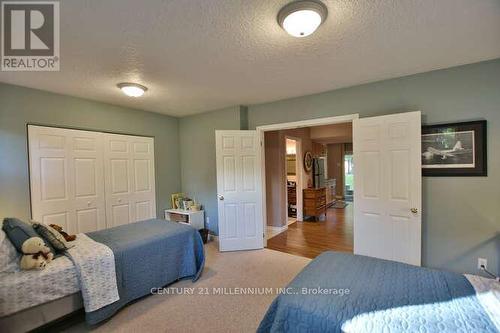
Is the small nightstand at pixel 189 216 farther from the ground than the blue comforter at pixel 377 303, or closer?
closer

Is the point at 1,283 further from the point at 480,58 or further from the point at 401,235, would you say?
the point at 480,58

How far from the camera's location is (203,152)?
176 inches

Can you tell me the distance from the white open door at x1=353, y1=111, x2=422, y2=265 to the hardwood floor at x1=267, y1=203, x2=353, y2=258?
951mm

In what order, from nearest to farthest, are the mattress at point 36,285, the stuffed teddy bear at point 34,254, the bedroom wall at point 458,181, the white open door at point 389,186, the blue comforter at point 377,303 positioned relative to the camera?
the blue comforter at point 377,303 → the mattress at point 36,285 → the stuffed teddy bear at point 34,254 → the bedroom wall at point 458,181 → the white open door at point 389,186

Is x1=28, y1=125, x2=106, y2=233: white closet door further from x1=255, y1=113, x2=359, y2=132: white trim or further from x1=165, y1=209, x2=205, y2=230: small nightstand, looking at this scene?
x1=255, y1=113, x2=359, y2=132: white trim

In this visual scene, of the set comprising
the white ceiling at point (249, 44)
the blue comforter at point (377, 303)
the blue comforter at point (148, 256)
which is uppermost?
the white ceiling at point (249, 44)

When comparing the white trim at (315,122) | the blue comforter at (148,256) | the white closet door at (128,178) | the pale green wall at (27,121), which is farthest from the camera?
the white closet door at (128,178)

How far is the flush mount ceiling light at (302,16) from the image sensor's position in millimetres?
1501

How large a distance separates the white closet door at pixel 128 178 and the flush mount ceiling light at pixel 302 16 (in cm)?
335

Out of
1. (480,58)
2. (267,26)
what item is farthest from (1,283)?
(480,58)

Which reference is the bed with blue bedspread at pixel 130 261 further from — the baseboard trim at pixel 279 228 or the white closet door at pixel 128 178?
the baseboard trim at pixel 279 228

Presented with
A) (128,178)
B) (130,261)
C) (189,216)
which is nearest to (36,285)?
(130,261)

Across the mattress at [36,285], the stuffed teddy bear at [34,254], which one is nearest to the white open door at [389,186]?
the mattress at [36,285]

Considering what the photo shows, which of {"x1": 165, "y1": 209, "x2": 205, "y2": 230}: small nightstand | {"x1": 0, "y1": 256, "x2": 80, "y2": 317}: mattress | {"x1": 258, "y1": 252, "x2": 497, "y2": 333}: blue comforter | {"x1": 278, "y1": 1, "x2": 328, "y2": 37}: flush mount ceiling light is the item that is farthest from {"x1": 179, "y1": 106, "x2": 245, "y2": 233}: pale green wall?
{"x1": 258, "y1": 252, "x2": 497, "y2": 333}: blue comforter
